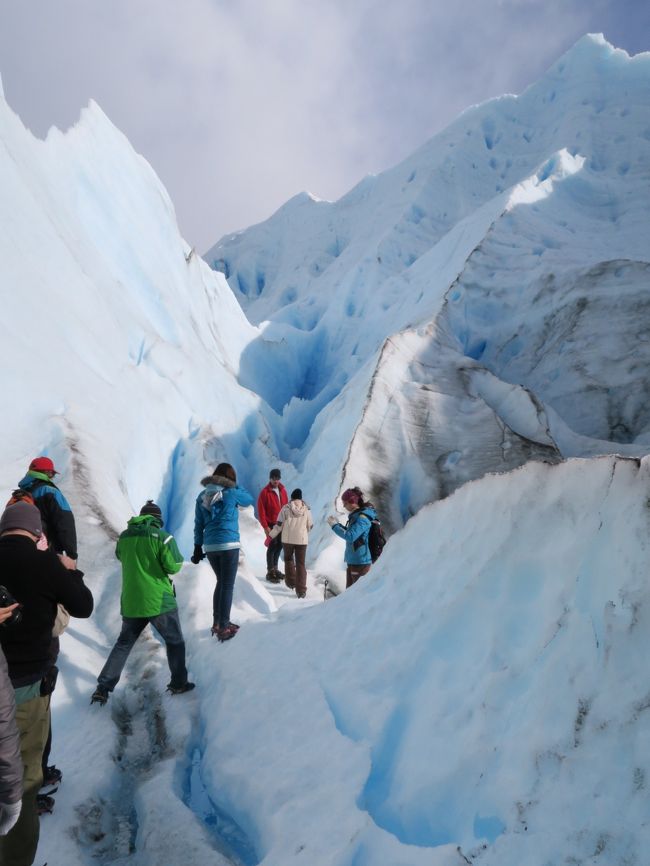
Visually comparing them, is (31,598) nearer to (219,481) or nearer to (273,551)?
(219,481)

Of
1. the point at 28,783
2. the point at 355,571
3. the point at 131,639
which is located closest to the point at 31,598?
the point at 28,783

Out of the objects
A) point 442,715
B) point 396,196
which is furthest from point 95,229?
point 396,196

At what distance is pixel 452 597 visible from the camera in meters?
2.92

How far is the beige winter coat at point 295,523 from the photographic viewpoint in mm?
6039

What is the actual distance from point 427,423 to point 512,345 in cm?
586

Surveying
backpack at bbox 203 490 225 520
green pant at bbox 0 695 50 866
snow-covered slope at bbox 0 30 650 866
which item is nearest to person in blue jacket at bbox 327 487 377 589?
snow-covered slope at bbox 0 30 650 866

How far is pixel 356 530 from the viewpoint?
524 centimetres

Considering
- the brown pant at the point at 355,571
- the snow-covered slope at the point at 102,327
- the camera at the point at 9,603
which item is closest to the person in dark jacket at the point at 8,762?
the camera at the point at 9,603

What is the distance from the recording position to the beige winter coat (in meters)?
6.04

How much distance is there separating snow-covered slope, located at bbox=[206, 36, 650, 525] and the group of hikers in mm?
4928

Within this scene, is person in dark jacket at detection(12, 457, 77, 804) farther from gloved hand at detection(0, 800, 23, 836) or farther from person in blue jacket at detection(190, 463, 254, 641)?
gloved hand at detection(0, 800, 23, 836)

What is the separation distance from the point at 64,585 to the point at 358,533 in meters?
3.34

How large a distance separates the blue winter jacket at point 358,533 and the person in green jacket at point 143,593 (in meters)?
1.89

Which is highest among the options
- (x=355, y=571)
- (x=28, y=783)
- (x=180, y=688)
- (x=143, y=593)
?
(x=143, y=593)
